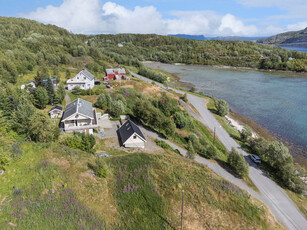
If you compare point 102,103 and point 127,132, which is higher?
point 102,103

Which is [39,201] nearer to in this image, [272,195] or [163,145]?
[163,145]

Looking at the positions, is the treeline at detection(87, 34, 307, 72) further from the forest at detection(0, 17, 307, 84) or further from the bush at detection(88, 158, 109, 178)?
the bush at detection(88, 158, 109, 178)

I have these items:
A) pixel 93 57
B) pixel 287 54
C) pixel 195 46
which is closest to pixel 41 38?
pixel 93 57

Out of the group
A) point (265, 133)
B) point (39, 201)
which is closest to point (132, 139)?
point (39, 201)

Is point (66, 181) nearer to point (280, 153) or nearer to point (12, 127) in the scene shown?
point (12, 127)

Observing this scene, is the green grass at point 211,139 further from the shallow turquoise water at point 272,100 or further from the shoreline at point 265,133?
the shallow turquoise water at point 272,100

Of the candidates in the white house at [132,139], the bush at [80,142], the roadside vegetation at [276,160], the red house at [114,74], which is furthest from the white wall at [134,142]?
the red house at [114,74]
